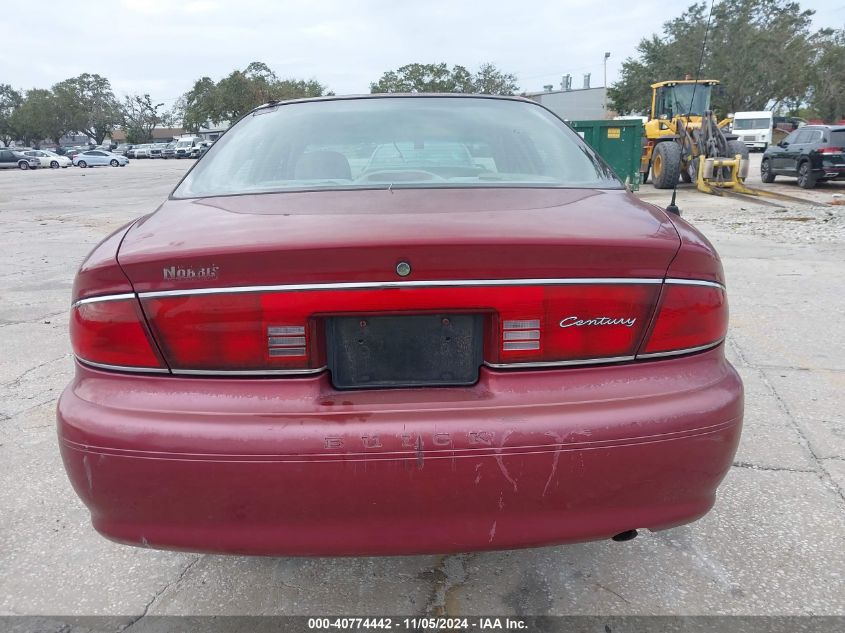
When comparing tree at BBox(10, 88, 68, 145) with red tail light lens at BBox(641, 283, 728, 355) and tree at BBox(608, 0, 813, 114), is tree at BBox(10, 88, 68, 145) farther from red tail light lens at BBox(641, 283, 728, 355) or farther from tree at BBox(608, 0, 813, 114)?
red tail light lens at BBox(641, 283, 728, 355)

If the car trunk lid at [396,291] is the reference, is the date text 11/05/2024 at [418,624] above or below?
below

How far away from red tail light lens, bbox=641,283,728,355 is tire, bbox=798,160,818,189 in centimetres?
1760

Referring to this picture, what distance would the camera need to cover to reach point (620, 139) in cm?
1662

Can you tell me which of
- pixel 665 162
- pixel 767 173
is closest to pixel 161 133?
pixel 767 173

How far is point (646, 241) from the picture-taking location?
1.62 metres

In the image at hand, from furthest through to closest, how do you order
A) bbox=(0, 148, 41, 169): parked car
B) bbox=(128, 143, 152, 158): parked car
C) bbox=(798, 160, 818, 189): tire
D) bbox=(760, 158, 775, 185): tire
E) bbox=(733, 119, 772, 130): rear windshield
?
bbox=(128, 143, 152, 158): parked car → bbox=(0, 148, 41, 169): parked car → bbox=(733, 119, 772, 130): rear windshield → bbox=(760, 158, 775, 185): tire → bbox=(798, 160, 818, 189): tire

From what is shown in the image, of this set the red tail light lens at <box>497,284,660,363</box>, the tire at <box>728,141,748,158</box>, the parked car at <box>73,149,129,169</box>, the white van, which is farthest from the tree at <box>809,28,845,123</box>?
the red tail light lens at <box>497,284,660,363</box>

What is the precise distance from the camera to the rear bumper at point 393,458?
1.51m

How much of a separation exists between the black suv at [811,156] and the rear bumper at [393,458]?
17403mm

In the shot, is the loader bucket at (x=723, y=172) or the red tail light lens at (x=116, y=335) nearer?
the red tail light lens at (x=116, y=335)

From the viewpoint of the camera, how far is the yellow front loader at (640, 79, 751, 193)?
15641 millimetres

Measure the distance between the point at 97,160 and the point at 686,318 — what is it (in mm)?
55532

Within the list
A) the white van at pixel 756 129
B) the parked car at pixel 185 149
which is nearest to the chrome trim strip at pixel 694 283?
the white van at pixel 756 129

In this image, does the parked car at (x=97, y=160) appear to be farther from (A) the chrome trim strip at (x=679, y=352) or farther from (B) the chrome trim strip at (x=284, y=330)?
(A) the chrome trim strip at (x=679, y=352)
